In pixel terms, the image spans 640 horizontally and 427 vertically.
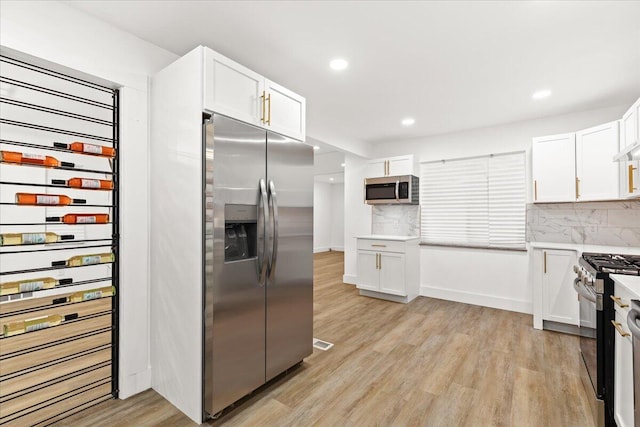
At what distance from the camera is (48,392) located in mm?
2172

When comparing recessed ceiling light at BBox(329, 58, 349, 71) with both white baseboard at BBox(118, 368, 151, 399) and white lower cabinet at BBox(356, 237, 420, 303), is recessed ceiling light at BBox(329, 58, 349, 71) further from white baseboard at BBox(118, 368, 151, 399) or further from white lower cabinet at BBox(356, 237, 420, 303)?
white baseboard at BBox(118, 368, 151, 399)

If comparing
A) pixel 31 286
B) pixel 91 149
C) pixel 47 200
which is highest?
pixel 91 149

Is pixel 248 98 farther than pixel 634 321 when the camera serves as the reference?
Yes

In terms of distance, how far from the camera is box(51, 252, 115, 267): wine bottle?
6.49ft

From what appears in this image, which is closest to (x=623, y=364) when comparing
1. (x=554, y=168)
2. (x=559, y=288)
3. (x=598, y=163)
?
(x=559, y=288)

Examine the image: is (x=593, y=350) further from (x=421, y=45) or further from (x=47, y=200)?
(x=47, y=200)

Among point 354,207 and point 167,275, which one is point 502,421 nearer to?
point 167,275

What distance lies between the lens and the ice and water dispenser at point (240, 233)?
2.09m

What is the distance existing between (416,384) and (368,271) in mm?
2408

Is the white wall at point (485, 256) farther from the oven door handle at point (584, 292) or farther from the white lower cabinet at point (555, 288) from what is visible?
the oven door handle at point (584, 292)

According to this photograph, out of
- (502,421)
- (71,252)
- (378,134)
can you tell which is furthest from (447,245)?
(71,252)

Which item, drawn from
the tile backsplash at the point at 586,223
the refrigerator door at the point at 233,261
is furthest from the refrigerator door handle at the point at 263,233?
the tile backsplash at the point at 586,223

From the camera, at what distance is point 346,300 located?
185 inches

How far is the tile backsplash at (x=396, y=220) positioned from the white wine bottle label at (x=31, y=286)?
4.52m
